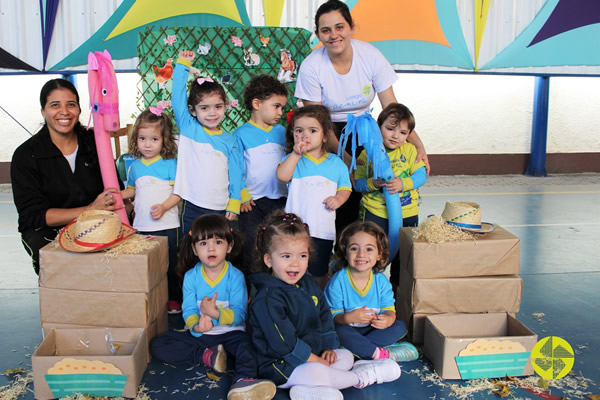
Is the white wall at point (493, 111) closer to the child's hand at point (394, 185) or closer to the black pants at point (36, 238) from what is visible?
the child's hand at point (394, 185)

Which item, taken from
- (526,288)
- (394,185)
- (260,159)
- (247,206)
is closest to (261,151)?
(260,159)

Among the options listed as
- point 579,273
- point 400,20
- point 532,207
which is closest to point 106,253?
point 579,273

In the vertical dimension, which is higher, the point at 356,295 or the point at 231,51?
the point at 231,51

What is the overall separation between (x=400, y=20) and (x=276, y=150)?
17.5ft

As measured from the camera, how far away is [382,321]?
2408mm

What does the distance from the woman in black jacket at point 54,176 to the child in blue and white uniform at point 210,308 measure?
0.65 m

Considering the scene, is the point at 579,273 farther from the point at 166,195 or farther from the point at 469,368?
the point at 166,195

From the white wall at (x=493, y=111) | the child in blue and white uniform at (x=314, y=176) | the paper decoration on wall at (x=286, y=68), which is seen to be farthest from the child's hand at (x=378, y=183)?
the white wall at (x=493, y=111)

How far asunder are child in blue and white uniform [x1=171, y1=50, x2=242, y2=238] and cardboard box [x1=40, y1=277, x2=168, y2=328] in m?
0.65

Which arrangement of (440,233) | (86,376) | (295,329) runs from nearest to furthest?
(86,376)
(295,329)
(440,233)

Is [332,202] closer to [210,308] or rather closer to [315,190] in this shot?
[315,190]

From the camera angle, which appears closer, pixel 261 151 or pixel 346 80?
pixel 261 151

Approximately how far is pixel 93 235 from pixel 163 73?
1710 mm

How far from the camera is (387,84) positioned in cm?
311
